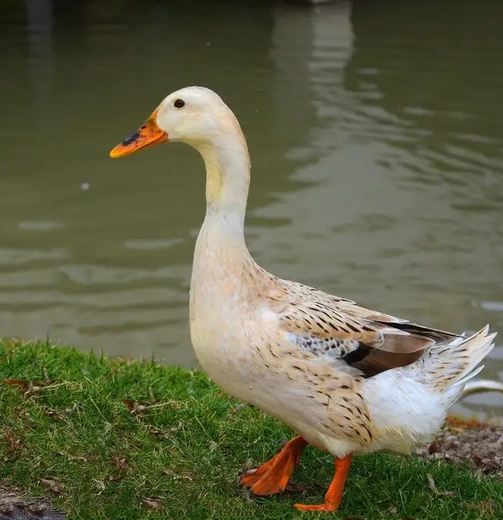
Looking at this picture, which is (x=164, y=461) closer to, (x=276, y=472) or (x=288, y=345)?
(x=276, y=472)

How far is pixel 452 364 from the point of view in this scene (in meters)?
4.46

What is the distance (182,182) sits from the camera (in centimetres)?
1119

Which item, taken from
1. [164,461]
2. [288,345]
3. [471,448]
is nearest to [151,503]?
[164,461]

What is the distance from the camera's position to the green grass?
4.33 metres

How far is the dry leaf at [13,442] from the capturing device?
4551 millimetres

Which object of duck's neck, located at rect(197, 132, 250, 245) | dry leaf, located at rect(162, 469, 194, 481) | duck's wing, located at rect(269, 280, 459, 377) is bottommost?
dry leaf, located at rect(162, 469, 194, 481)

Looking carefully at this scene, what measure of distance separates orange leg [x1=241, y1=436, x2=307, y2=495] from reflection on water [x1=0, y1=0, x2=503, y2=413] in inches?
124

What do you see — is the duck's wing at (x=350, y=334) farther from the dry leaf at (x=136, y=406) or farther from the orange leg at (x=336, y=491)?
the dry leaf at (x=136, y=406)

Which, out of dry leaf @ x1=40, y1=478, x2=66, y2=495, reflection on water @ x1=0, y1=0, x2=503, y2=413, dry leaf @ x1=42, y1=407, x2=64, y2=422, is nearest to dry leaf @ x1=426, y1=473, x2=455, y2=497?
dry leaf @ x1=40, y1=478, x2=66, y2=495

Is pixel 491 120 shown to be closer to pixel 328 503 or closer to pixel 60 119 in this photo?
pixel 60 119

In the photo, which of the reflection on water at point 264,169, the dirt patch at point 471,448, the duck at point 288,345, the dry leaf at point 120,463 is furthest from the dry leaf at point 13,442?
the reflection on water at point 264,169

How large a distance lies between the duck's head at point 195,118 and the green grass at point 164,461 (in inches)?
61.0

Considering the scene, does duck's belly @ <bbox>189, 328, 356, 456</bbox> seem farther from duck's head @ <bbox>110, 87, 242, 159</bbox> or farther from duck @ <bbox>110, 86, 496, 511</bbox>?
duck's head @ <bbox>110, 87, 242, 159</bbox>

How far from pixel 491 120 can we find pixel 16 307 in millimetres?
7639
